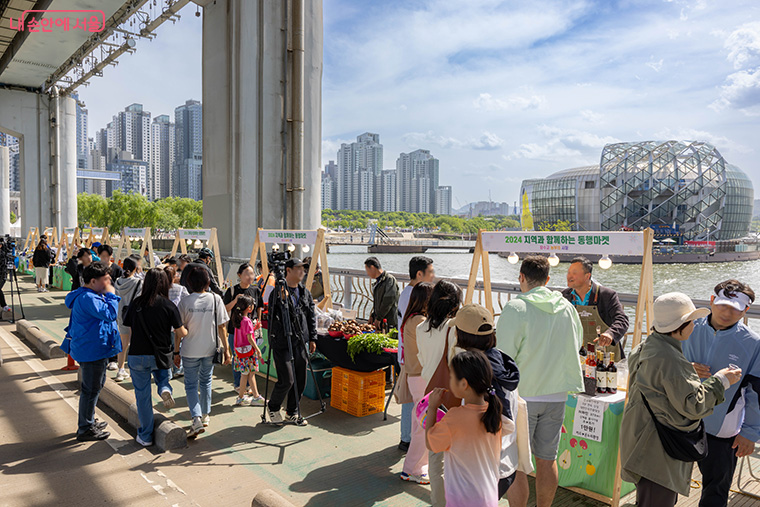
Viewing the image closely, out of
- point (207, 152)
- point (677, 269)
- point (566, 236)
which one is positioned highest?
point (207, 152)

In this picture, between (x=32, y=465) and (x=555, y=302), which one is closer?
(x=555, y=302)

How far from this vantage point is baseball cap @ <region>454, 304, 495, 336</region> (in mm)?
2814

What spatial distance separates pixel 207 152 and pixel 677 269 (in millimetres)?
60097

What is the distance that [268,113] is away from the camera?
13.3m

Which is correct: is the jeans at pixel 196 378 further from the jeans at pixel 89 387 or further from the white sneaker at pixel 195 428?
the jeans at pixel 89 387

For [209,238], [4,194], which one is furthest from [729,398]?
[4,194]

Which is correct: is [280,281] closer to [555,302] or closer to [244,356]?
[244,356]

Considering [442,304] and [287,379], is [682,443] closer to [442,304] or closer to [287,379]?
[442,304]

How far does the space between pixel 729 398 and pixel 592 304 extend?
155 cm

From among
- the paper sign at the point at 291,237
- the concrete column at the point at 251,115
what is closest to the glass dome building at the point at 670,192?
the concrete column at the point at 251,115

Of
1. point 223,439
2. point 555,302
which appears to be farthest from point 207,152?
point 555,302

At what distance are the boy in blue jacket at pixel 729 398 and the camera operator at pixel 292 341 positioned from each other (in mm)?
3825

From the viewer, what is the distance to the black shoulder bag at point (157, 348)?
5.13m

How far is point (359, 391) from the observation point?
611 cm
